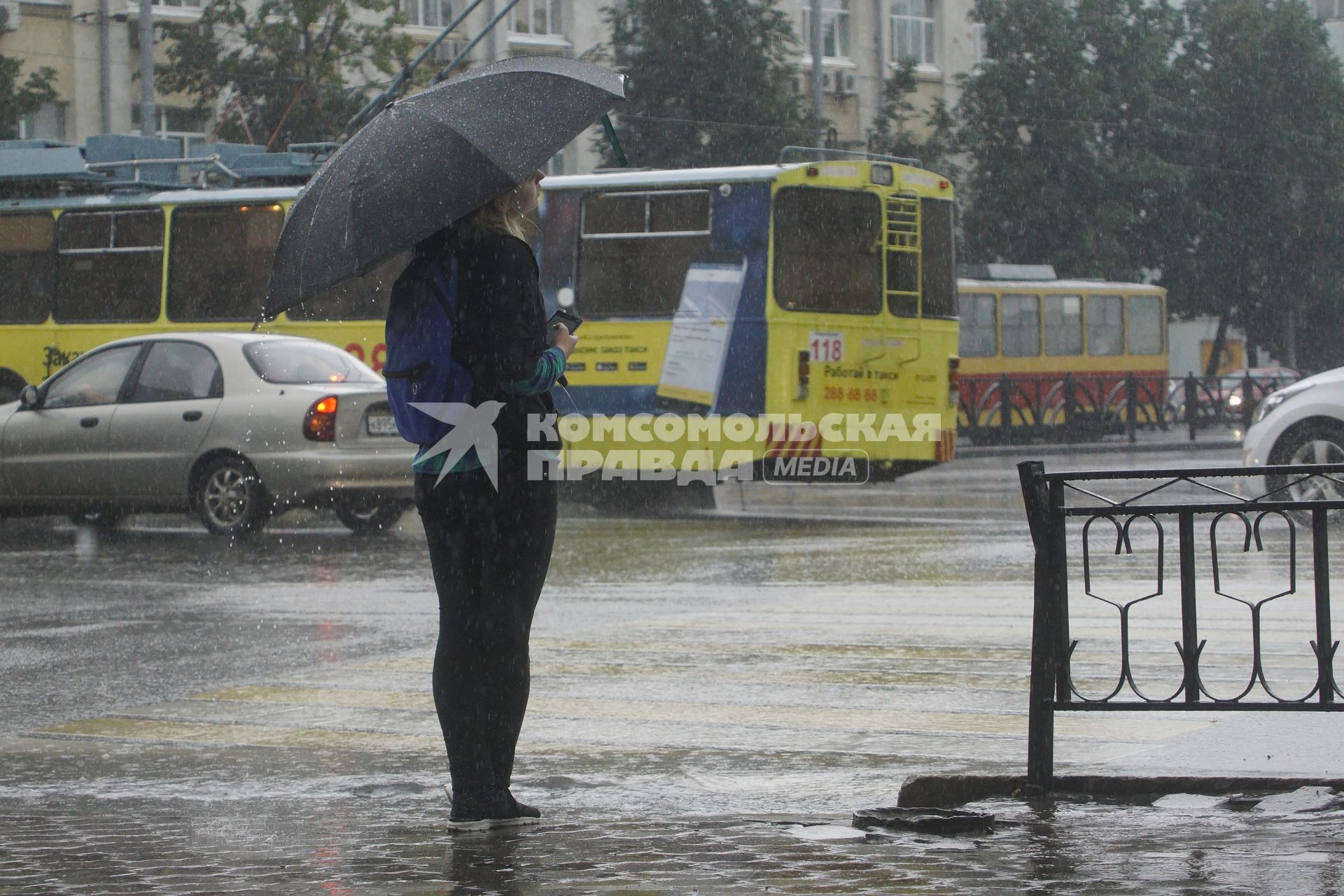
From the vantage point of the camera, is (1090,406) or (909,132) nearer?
(1090,406)

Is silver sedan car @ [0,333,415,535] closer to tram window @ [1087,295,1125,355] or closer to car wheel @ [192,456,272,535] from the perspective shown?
car wheel @ [192,456,272,535]

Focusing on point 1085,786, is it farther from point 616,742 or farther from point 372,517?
point 372,517

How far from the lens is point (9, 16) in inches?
1357

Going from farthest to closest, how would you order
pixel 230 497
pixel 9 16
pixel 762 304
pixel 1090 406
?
pixel 1090 406 < pixel 9 16 < pixel 762 304 < pixel 230 497

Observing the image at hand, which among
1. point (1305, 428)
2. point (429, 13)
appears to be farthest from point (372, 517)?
point (429, 13)

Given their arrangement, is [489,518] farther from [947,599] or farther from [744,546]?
[744,546]

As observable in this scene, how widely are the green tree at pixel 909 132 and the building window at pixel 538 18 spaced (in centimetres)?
779

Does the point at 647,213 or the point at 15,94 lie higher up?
the point at 15,94

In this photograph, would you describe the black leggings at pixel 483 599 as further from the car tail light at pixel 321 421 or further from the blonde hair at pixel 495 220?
the car tail light at pixel 321 421

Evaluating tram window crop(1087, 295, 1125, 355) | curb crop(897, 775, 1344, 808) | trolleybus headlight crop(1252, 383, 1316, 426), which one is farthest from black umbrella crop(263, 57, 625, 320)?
tram window crop(1087, 295, 1125, 355)

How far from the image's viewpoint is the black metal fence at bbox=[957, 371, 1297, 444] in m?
34.9

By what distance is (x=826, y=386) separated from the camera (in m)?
18.0

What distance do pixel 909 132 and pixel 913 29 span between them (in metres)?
10.9

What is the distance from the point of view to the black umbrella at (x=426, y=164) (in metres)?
4.78
